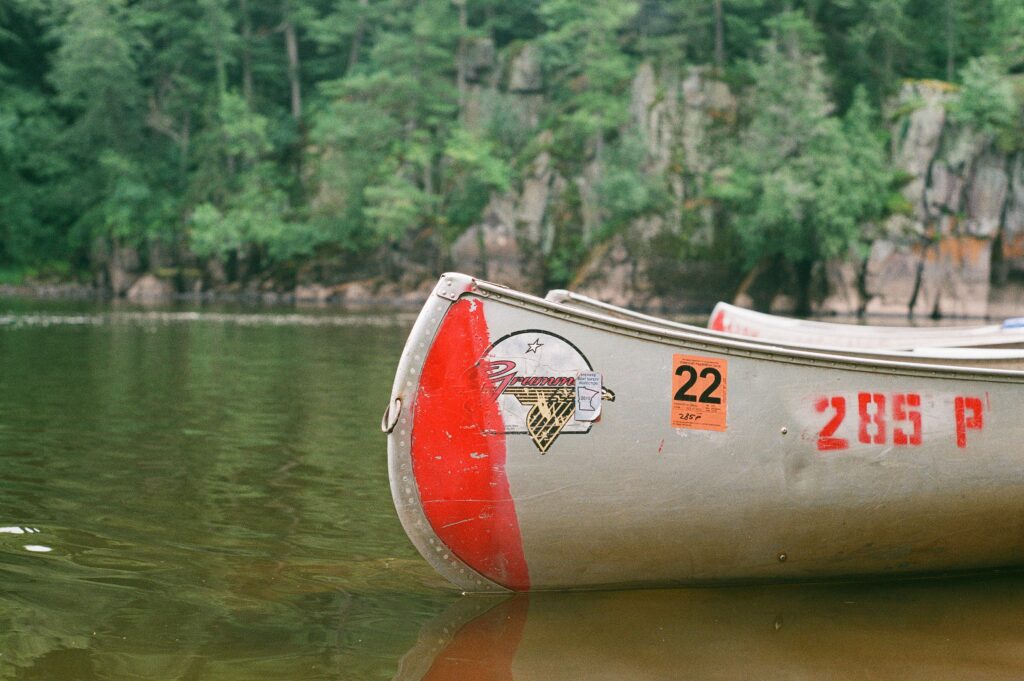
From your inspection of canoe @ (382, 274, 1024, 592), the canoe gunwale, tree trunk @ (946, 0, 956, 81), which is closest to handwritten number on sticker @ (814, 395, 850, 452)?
canoe @ (382, 274, 1024, 592)

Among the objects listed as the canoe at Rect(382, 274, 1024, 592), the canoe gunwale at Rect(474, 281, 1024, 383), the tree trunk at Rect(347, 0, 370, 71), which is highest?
Answer: the tree trunk at Rect(347, 0, 370, 71)

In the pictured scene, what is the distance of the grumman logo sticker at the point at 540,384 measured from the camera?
4.05m

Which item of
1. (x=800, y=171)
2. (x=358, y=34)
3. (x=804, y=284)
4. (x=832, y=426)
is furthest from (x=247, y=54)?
(x=832, y=426)

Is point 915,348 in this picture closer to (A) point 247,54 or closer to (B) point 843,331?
(B) point 843,331

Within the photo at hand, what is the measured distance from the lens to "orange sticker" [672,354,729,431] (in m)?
4.13

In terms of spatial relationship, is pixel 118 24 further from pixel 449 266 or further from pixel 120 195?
pixel 449 266

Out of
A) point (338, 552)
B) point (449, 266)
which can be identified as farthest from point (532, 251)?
point (338, 552)

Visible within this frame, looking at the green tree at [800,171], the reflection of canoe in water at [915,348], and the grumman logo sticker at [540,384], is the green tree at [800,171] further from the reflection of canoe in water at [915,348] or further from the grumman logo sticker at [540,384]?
the grumman logo sticker at [540,384]

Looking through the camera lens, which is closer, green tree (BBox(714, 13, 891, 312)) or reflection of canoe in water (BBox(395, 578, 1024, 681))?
reflection of canoe in water (BBox(395, 578, 1024, 681))

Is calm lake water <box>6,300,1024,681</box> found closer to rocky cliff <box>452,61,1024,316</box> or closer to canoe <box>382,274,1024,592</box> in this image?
canoe <box>382,274,1024,592</box>

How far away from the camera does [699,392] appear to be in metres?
4.14

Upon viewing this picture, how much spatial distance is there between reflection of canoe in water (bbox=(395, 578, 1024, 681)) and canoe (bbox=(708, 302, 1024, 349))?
4.39m

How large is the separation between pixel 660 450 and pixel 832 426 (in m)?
0.75

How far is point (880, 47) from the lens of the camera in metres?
36.6
